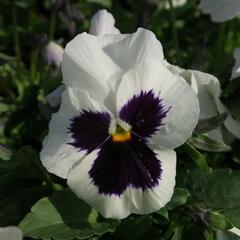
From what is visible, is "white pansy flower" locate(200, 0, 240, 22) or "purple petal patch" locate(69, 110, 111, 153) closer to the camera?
"purple petal patch" locate(69, 110, 111, 153)

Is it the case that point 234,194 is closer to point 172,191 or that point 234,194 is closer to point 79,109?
point 172,191

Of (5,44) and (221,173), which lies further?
(5,44)

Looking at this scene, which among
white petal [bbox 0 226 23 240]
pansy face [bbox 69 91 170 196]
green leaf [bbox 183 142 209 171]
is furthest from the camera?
green leaf [bbox 183 142 209 171]

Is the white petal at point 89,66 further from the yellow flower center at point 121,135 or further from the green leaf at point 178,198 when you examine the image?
the green leaf at point 178,198

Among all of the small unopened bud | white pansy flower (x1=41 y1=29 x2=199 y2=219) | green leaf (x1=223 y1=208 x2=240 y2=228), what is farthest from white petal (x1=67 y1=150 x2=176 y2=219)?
the small unopened bud

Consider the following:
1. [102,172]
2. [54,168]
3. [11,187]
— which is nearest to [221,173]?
[102,172]

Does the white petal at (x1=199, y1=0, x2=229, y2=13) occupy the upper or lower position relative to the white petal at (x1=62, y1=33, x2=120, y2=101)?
lower

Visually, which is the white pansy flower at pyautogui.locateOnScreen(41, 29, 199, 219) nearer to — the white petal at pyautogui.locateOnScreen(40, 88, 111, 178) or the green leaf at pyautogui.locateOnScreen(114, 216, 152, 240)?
the white petal at pyautogui.locateOnScreen(40, 88, 111, 178)
